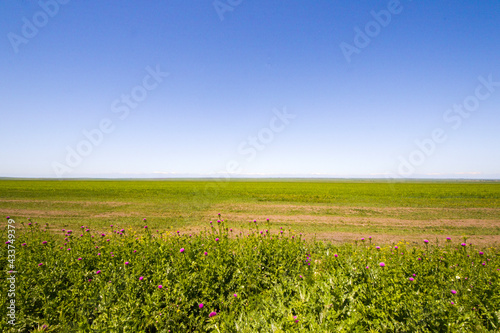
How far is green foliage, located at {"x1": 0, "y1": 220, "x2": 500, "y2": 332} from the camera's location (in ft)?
8.21

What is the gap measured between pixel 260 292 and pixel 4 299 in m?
3.87

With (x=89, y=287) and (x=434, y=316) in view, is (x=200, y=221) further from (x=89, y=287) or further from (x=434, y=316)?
(x=434, y=316)

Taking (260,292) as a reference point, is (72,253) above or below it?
above

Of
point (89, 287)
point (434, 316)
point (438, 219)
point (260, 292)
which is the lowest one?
point (438, 219)

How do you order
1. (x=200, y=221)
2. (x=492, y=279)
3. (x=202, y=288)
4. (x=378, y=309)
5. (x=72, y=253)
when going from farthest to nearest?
(x=200, y=221)
(x=72, y=253)
(x=492, y=279)
(x=202, y=288)
(x=378, y=309)

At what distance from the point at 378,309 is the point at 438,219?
16972mm

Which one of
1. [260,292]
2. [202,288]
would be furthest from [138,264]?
[260,292]

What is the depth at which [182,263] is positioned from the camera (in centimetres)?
405

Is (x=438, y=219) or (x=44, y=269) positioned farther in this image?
(x=438, y=219)

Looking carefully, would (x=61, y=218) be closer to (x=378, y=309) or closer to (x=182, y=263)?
(x=182, y=263)

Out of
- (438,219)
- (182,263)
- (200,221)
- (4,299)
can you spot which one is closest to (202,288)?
(182,263)

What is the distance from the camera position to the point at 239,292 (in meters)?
3.52

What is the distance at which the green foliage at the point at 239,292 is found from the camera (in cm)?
250

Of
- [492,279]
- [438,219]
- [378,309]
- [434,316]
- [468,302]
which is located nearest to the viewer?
[434,316]
